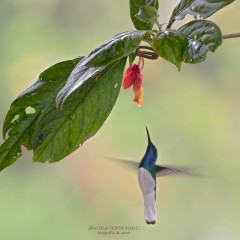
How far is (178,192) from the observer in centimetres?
187

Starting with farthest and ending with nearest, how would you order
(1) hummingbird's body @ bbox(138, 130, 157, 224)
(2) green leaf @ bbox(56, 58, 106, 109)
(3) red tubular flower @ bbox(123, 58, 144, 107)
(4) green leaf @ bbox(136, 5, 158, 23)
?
(1) hummingbird's body @ bbox(138, 130, 157, 224), (3) red tubular flower @ bbox(123, 58, 144, 107), (4) green leaf @ bbox(136, 5, 158, 23), (2) green leaf @ bbox(56, 58, 106, 109)

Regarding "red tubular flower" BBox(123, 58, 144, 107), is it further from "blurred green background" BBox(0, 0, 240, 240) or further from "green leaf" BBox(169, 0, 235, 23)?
"blurred green background" BBox(0, 0, 240, 240)

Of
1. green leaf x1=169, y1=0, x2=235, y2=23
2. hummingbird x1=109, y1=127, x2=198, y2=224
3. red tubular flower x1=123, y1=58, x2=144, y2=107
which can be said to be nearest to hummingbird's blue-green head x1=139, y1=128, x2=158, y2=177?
hummingbird x1=109, y1=127, x2=198, y2=224

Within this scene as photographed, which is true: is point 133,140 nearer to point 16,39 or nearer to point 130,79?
point 16,39

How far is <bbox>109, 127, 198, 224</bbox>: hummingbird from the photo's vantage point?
178 centimetres

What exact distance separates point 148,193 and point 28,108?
1.15 metres

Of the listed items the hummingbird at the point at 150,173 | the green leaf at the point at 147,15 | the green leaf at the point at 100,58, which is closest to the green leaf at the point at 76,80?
the green leaf at the point at 100,58

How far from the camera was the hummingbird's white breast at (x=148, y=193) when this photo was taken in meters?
1.78

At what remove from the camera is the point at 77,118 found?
2.20 ft

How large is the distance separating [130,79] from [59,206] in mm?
1193

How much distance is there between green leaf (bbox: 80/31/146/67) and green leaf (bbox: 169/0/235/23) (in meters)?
0.09

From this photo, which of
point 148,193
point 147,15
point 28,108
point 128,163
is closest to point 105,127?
point 128,163

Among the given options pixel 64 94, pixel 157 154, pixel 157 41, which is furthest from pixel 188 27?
pixel 157 154

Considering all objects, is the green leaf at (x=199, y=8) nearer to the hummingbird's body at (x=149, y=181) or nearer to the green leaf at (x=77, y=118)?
the green leaf at (x=77, y=118)
